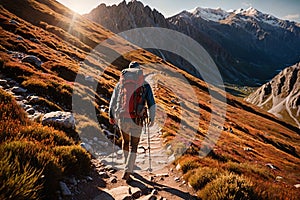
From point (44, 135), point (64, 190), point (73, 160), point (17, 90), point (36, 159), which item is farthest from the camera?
point (17, 90)

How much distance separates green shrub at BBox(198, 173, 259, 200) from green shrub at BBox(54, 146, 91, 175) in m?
3.40

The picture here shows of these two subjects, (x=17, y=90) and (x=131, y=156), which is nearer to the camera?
(x=131, y=156)

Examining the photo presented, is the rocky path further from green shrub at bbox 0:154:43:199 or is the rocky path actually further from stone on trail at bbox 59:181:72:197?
green shrub at bbox 0:154:43:199

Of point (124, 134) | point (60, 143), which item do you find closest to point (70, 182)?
point (60, 143)

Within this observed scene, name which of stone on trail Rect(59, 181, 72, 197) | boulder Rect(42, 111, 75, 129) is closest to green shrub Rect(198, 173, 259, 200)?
stone on trail Rect(59, 181, 72, 197)

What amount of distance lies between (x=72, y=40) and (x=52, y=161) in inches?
2454

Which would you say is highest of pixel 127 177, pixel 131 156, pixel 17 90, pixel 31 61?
pixel 131 156

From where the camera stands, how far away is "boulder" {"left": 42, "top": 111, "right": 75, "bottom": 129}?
8.83 metres

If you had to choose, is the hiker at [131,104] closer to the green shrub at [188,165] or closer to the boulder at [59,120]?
the green shrub at [188,165]

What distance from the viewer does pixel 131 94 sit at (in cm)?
689

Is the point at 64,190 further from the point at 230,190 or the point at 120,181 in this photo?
the point at 230,190

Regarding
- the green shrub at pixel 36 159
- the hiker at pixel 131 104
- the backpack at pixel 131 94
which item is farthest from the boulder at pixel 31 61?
the green shrub at pixel 36 159

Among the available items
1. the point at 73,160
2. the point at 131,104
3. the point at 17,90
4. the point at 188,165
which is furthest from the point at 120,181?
the point at 17,90

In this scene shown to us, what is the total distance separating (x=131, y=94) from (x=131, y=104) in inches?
12.3
